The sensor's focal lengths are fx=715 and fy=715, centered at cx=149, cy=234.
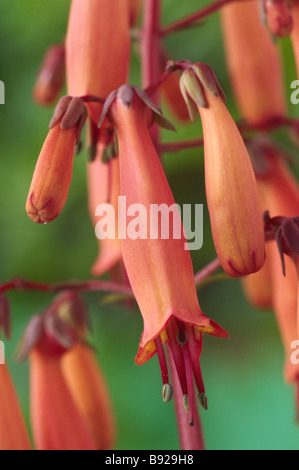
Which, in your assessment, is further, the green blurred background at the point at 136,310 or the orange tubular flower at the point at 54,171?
the green blurred background at the point at 136,310

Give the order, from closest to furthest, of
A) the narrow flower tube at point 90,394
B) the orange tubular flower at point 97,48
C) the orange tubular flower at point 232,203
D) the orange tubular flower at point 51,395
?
the orange tubular flower at point 232,203 < the orange tubular flower at point 97,48 < the orange tubular flower at point 51,395 < the narrow flower tube at point 90,394

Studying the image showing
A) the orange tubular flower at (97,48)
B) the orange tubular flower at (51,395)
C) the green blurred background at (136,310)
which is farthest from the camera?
the green blurred background at (136,310)

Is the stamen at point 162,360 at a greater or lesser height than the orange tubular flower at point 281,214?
lesser

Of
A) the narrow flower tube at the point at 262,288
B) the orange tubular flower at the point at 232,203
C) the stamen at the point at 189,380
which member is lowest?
the stamen at the point at 189,380

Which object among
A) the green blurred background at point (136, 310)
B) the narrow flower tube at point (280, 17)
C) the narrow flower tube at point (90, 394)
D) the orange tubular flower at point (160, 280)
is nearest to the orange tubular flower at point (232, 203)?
the orange tubular flower at point (160, 280)

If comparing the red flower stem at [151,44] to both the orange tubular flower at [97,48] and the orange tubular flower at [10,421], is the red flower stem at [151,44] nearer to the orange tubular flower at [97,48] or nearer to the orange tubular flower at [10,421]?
the orange tubular flower at [97,48]

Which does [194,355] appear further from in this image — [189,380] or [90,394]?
[90,394]
